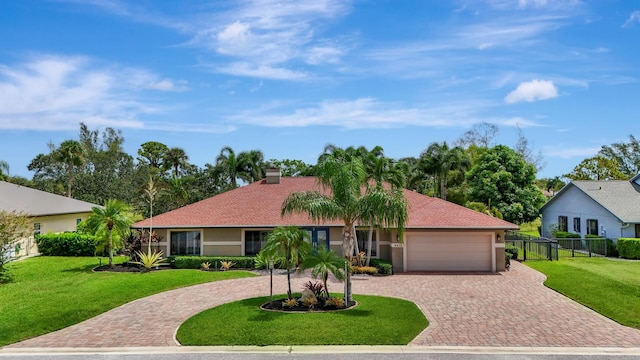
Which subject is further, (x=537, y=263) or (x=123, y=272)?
(x=537, y=263)

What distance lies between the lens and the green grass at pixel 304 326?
12.8 metres

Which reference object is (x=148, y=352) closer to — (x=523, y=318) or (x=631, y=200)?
(x=523, y=318)

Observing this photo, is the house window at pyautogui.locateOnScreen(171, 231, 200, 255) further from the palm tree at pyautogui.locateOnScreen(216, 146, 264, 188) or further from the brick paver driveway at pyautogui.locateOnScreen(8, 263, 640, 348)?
the palm tree at pyautogui.locateOnScreen(216, 146, 264, 188)

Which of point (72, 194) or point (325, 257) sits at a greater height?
point (72, 194)

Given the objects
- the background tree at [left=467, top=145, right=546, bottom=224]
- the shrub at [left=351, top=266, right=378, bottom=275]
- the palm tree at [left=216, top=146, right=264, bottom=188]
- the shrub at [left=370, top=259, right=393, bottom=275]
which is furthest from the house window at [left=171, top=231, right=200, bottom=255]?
the background tree at [left=467, top=145, right=546, bottom=224]

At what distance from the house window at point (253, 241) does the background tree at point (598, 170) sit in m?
55.5

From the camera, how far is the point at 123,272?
2377 cm

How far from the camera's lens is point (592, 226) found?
34.8 m

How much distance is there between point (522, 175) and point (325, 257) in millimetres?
34988

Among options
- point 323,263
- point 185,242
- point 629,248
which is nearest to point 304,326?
point 323,263

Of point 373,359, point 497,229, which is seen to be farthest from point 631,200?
point 373,359

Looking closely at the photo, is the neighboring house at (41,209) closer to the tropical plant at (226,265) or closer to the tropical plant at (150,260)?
the tropical plant at (150,260)

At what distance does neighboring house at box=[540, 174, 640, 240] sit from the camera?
31.1 metres

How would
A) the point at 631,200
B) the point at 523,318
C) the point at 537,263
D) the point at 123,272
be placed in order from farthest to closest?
the point at 631,200 → the point at 537,263 → the point at 123,272 → the point at 523,318
